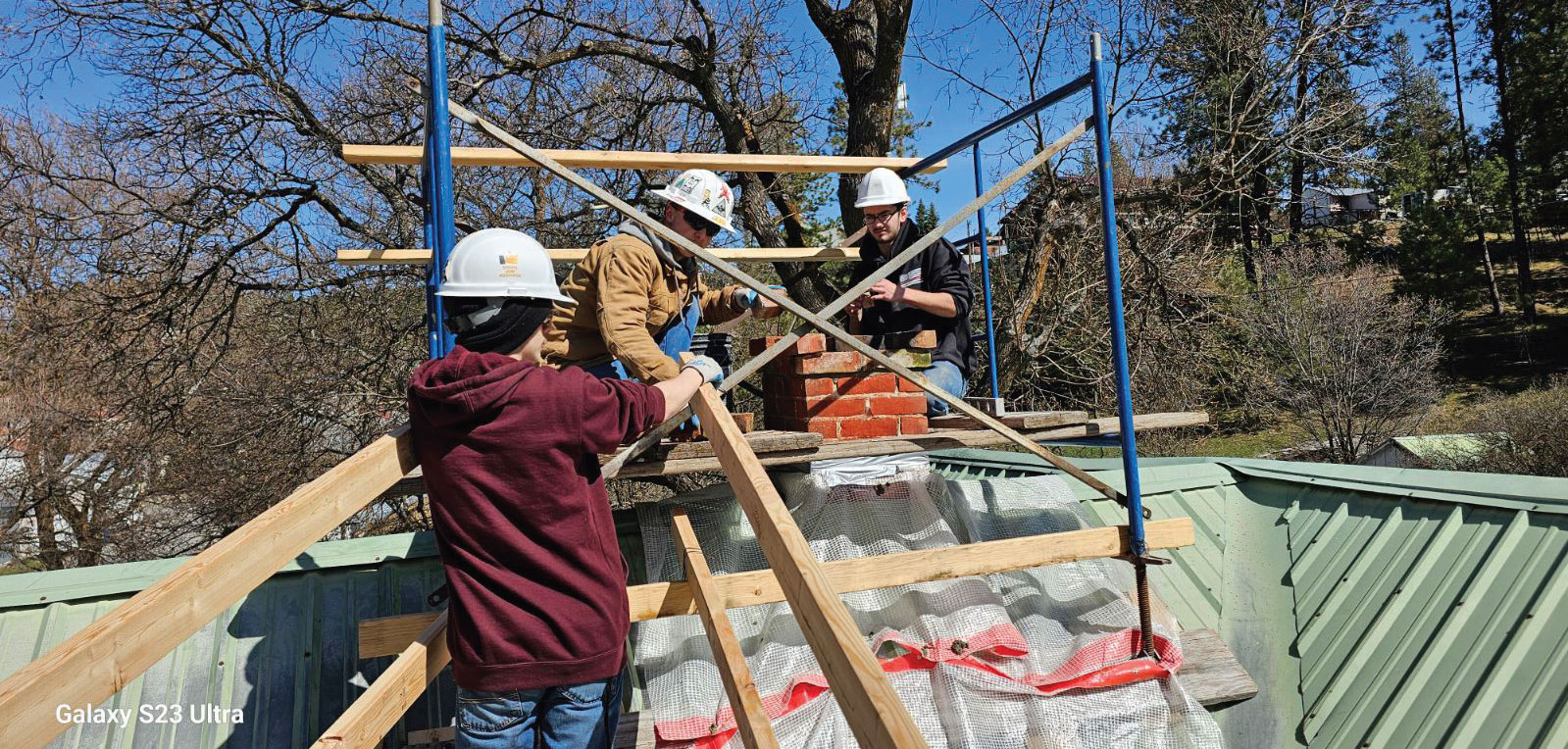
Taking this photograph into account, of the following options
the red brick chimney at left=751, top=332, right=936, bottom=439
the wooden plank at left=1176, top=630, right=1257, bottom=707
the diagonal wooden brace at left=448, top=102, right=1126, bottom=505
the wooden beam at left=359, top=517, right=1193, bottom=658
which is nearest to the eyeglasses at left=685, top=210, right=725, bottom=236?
the diagonal wooden brace at left=448, top=102, right=1126, bottom=505

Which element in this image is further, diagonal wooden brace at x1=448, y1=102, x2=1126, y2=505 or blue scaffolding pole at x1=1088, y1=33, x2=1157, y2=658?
blue scaffolding pole at x1=1088, y1=33, x2=1157, y2=658

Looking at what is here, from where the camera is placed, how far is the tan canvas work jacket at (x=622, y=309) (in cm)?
329

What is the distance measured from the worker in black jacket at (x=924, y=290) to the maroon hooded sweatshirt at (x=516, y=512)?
8.11 feet

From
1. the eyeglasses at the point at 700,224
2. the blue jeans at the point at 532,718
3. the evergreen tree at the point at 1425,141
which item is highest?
the evergreen tree at the point at 1425,141

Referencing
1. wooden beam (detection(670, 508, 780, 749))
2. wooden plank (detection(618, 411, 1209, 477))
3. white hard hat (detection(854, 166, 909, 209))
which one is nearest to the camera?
wooden beam (detection(670, 508, 780, 749))

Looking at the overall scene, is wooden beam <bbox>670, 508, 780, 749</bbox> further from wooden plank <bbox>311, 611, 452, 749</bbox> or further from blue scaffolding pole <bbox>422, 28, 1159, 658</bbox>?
blue scaffolding pole <bbox>422, 28, 1159, 658</bbox>

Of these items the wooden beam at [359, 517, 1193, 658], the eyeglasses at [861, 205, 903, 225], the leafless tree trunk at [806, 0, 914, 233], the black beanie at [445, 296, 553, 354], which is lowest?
the wooden beam at [359, 517, 1193, 658]

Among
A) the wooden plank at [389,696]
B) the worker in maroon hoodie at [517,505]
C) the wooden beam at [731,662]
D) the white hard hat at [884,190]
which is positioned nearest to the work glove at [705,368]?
the worker in maroon hoodie at [517,505]

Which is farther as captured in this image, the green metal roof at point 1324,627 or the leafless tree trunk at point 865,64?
the leafless tree trunk at point 865,64

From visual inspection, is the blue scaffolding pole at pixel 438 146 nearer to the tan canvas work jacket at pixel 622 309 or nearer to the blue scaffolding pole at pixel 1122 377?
the tan canvas work jacket at pixel 622 309

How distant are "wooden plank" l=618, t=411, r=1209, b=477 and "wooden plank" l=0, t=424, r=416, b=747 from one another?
4.06 feet

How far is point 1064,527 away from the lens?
4793 mm

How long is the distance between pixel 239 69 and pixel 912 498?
8656mm

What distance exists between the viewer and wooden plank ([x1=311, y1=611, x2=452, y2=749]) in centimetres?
228
